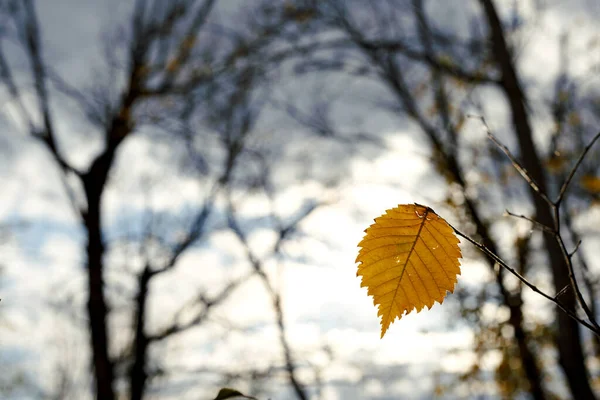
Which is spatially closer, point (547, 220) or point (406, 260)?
point (406, 260)

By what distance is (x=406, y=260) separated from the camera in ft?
1.98

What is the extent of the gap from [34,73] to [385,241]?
6.03 meters

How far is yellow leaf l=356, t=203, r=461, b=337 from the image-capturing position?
59 cm

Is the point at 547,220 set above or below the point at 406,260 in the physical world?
above

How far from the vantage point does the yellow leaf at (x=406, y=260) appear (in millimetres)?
591

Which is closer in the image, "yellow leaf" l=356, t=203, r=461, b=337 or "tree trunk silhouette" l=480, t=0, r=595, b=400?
"yellow leaf" l=356, t=203, r=461, b=337

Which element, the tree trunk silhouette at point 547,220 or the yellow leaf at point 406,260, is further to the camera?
the tree trunk silhouette at point 547,220

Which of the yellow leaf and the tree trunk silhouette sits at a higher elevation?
the tree trunk silhouette

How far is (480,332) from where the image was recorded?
3.53m

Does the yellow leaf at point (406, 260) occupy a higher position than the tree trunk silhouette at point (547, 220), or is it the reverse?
the tree trunk silhouette at point (547, 220)

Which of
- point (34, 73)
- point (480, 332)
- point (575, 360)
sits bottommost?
point (34, 73)

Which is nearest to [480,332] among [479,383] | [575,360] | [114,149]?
[575,360]

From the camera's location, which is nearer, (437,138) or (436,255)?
(436,255)

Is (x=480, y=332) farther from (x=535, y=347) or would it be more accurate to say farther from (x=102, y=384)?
(x=102, y=384)
